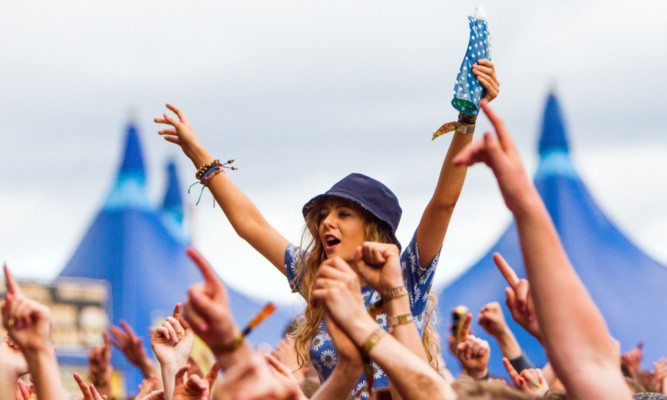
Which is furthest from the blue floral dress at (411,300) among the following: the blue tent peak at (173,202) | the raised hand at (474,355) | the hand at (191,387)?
the blue tent peak at (173,202)

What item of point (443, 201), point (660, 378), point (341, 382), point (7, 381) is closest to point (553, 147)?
point (660, 378)

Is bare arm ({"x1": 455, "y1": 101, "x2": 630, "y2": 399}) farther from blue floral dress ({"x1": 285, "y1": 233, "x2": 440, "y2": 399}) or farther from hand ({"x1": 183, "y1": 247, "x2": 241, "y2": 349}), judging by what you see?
blue floral dress ({"x1": 285, "y1": 233, "x2": 440, "y2": 399})

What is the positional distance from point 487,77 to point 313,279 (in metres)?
0.97

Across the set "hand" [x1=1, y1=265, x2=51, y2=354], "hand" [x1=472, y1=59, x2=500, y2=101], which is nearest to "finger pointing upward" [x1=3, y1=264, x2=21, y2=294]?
"hand" [x1=1, y1=265, x2=51, y2=354]

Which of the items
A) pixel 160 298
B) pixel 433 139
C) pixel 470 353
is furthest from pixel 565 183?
pixel 433 139

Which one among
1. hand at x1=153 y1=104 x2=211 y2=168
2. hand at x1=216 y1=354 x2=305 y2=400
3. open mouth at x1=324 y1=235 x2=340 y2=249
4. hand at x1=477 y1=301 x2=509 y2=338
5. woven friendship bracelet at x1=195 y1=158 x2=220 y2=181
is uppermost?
hand at x1=153 y1=104 x2=211 y2=168

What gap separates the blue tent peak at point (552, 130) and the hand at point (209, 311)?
1155 cm

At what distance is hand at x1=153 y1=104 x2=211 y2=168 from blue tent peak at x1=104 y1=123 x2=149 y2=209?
12505 millimetres

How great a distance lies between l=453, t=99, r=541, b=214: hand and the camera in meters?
1.60

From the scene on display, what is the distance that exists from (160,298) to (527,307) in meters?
13.0

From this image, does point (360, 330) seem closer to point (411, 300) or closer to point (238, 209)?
point (411, 300)

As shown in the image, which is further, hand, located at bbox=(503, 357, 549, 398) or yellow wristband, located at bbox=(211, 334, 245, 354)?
hand, located at bbox=(503, 357, 549, 398)

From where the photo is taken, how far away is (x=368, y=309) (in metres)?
2.18

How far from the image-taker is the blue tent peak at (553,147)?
12.5 m
